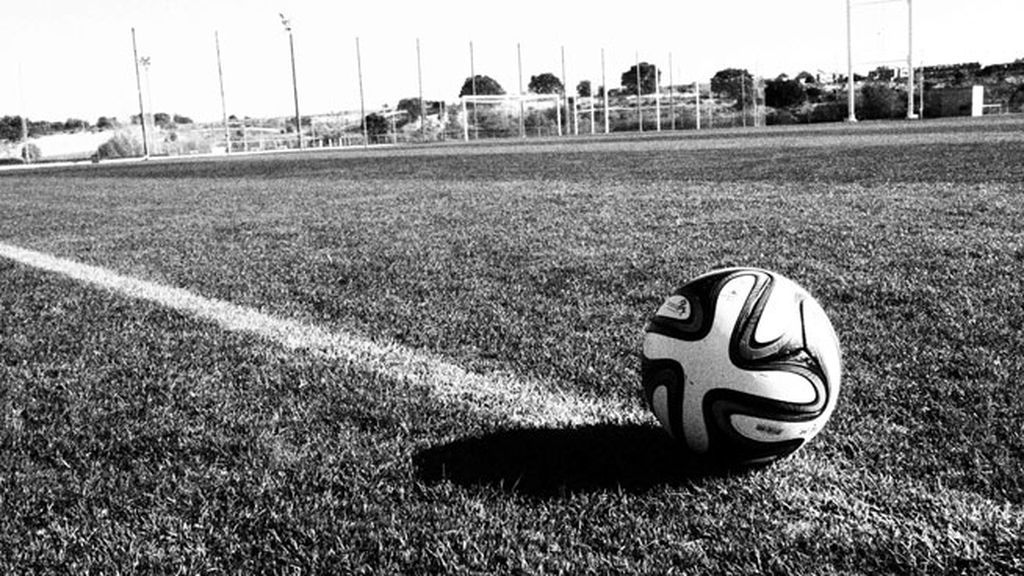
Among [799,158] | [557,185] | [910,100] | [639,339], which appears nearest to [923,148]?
[799,158]

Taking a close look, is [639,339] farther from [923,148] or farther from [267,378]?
[923,148]

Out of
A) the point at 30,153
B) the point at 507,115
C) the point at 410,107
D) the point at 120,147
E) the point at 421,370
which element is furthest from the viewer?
the point at 410,107

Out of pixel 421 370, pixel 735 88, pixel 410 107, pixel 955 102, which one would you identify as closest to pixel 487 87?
pixel 410 107

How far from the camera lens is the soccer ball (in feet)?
7.89

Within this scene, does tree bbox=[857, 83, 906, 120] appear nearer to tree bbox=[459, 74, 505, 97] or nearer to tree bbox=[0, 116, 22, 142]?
tree bbox=[459, 74, 505, 97]

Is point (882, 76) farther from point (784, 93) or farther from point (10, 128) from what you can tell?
point (10, 128)

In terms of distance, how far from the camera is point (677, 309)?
8.55 ft

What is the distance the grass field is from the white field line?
42 millimetres

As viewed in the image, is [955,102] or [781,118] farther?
[781,118]

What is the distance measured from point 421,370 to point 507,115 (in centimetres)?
7037

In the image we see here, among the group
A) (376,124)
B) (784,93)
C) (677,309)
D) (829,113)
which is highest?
(784,93)

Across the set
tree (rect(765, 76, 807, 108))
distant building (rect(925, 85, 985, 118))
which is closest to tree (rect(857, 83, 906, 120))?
distant building (rect(925, 85, 985, 118))

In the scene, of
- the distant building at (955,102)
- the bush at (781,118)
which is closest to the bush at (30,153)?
the bush at (781,118)

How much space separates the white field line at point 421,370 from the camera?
306cm
